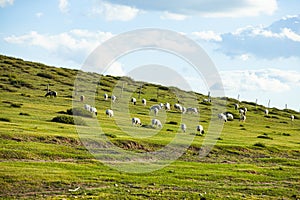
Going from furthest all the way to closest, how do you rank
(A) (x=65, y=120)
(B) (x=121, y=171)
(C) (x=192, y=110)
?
(C) (x=192, y=110) < (A) (x=65, y=120) < (B) (x=121, y=171)

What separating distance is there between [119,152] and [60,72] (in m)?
77.8

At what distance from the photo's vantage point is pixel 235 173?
36781 mm

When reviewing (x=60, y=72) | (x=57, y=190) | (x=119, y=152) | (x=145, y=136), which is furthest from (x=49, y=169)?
(x=60, y=72)

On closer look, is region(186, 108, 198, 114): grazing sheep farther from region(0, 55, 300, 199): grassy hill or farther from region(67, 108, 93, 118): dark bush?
region(67, 108, 93, 118): dark bush

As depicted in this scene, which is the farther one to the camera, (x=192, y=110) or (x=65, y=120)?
(x=192, y=110)

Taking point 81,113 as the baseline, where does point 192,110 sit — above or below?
above

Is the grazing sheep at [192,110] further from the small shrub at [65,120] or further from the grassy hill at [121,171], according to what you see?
the small shrub at [65,120]

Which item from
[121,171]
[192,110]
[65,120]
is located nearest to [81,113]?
[65,120]

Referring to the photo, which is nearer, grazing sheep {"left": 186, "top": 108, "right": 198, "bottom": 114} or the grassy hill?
the grassy hill

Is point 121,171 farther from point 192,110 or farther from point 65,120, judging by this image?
point 192,110

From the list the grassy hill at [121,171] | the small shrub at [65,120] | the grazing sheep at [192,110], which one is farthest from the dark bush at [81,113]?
the grazing sheep at [192,110]

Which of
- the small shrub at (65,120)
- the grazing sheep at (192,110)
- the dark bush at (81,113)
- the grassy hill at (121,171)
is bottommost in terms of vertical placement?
the grassy hill at (121,171)

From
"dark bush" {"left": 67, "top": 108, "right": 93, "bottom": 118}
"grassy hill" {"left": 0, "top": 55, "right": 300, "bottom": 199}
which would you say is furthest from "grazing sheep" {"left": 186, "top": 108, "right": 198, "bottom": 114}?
"dark bush" {"left": 67, "top": 108, "right": 93, "bottom": 118}

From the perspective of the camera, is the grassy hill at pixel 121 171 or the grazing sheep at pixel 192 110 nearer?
the grassy hill at pixel 121 171
